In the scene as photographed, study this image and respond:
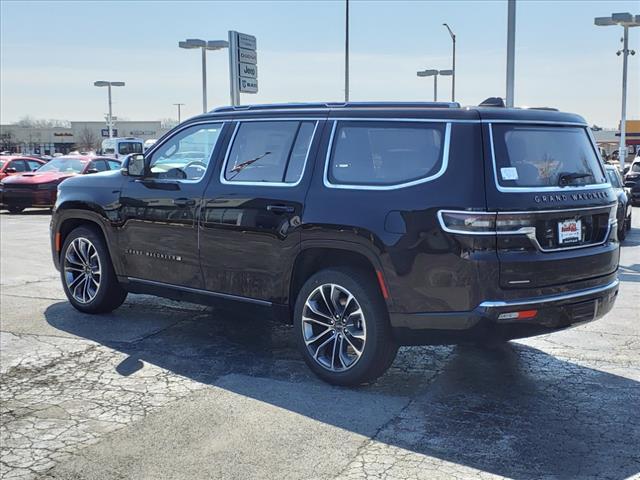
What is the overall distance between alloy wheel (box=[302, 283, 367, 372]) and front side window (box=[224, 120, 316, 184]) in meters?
0.91

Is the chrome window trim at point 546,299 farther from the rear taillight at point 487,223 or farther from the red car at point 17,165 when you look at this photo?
the red car at point 17,165

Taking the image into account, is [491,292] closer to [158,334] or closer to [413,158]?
[413,158]

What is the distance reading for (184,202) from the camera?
588 centimetres

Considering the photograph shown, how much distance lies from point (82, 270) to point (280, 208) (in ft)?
9.36

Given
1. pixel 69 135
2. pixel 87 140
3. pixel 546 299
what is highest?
pixel 69 135

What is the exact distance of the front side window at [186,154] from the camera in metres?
5.92

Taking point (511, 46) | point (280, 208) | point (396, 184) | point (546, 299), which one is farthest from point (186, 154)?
point (511, 46)

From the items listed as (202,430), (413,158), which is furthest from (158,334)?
A: (413,158)

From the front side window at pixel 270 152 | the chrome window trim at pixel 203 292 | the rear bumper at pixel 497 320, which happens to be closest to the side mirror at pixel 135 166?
the chrome window trim at pixel 203 292

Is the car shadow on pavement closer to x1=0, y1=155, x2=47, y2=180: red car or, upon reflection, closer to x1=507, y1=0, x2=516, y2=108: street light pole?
x1=507, y1=0, x2=516, y2=108: street light pole

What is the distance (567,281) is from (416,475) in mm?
1729

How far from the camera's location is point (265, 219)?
5258 mm

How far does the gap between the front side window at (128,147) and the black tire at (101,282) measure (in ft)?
88.1

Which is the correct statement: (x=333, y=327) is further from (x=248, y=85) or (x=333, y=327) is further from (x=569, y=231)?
(x=248, y=85)
